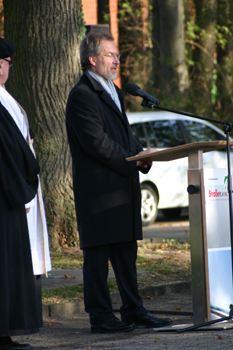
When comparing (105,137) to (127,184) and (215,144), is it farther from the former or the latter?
(215,144)

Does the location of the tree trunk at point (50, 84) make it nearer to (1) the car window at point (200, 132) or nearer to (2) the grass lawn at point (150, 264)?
(2) the grass lawn at point (150, 264)

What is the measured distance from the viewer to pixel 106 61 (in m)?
4.81

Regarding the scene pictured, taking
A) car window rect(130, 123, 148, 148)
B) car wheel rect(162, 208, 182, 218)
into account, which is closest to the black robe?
car window rect(130, 123, 148, 148)

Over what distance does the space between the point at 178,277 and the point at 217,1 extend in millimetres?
14990

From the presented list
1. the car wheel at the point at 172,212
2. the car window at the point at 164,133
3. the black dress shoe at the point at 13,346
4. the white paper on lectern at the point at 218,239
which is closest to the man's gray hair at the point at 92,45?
the white paper on lectern at the point at 218,239

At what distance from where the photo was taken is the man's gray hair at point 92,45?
15.7 ft

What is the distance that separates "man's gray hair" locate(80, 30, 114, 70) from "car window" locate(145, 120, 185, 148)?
7793 mm

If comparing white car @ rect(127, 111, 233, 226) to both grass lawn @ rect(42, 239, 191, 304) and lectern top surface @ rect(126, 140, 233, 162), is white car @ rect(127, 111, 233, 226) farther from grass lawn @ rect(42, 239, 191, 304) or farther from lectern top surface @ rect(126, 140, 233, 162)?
lectern top surface @ rect(126, 140, 233, 162)

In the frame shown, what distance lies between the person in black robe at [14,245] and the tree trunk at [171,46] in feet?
46.1

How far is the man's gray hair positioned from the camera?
189 inches

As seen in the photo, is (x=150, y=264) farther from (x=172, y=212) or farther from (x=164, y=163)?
(x=172, y=212)

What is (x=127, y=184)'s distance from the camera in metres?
4.81

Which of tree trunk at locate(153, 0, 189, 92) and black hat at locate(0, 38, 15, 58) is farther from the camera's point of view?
tree trunk at locate(153, 0, 189, 92)

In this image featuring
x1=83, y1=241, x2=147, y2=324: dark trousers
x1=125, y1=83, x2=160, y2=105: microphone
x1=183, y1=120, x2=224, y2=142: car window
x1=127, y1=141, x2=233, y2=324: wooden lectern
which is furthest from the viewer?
x1=183, y1=120, x2=224, y2=142: car window
